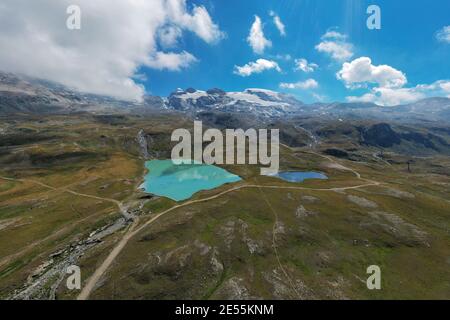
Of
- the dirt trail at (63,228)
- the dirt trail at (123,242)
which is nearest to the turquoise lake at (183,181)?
the dirt trail at (123,242)

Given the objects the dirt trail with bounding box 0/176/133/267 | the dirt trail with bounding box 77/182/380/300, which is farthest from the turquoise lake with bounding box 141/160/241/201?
the dirt trail with bounding box 0/176/133/267

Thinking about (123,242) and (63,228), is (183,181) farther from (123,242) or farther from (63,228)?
(123,242)

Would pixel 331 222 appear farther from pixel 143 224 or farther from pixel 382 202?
pixel 143 224

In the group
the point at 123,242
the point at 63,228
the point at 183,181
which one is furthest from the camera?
the point at 183,181

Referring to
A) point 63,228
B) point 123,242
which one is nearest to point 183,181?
point 63,228

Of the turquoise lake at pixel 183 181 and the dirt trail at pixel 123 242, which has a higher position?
the turquoise lake at pixel 183 181

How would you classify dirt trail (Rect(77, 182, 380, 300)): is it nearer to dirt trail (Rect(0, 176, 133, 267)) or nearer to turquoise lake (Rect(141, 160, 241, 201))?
dirt trail (Rect(0, 176, 133, 267))

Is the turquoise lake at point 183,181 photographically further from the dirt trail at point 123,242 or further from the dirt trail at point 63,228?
the dirt trail at point 63,228
